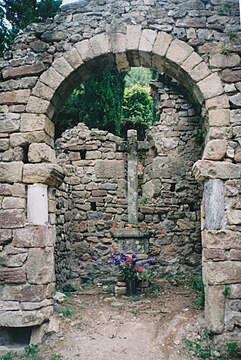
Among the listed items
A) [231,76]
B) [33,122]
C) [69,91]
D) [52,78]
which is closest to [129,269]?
[33,122]

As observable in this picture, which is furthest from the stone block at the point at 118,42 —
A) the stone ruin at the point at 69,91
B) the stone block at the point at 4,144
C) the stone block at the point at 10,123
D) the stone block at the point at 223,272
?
the stone block at the point at 223,272

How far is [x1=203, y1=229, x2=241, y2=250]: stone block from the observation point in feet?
13.8

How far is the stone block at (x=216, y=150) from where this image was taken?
4344 millimetres

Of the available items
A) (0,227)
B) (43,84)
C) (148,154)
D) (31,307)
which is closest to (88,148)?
(148,154)

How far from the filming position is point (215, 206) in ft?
14.1

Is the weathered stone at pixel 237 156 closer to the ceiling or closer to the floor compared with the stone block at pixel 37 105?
closer to the floor

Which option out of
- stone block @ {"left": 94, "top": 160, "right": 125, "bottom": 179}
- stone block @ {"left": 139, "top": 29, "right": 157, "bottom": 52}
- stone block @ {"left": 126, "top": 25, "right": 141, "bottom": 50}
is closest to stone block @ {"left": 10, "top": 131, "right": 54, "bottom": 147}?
stone block @ {"left": 126, "top": 25, "right": 141, "bottom": 50}

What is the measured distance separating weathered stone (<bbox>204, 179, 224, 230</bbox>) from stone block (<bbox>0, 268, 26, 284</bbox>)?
2458 millimetres

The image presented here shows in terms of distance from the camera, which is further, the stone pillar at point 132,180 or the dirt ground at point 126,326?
the stone pillar at point 132,180

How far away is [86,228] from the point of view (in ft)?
26.0

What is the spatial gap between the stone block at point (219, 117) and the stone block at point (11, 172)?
8.48ft

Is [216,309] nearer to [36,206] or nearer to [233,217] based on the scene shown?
[233,217]

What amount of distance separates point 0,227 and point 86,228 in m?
3.67

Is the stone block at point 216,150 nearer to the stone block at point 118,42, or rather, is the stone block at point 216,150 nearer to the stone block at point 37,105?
the stone block at point 118,42
